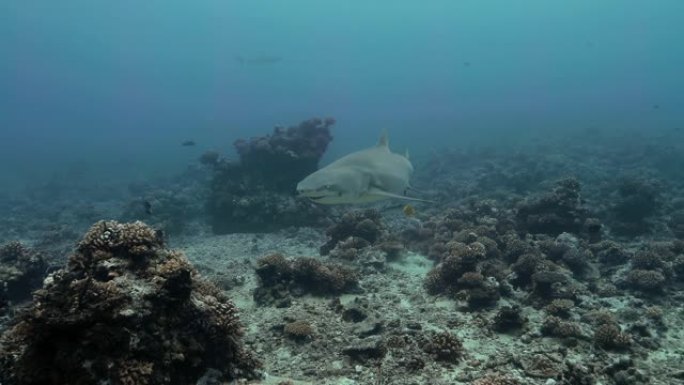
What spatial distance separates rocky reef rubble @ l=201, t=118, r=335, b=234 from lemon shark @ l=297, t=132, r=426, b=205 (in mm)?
6816

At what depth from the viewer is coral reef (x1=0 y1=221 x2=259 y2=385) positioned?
4234 millimetres

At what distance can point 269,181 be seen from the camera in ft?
65.2

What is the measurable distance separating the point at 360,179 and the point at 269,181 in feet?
33.9

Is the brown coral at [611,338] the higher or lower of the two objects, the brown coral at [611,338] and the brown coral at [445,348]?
the higher

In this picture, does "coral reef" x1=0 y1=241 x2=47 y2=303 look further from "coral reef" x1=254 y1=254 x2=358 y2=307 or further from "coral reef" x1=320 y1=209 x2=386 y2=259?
"coral reef" x1=320 y1=209 x2=386 y2=259

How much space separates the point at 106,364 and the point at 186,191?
25.8 m

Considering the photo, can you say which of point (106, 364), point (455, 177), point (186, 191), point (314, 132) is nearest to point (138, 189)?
point (186, 191)

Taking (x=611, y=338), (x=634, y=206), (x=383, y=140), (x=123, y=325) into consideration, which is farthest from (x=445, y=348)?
(x=634, y=206)

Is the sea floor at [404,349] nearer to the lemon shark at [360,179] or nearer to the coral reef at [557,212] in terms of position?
the lemon shark at [360,179]

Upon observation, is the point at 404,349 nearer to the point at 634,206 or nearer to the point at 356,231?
the point at 356,231

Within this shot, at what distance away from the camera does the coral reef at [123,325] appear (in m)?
4.23

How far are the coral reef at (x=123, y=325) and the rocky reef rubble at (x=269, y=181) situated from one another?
12.1m

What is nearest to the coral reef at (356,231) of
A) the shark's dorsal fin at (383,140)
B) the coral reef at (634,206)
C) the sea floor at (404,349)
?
the sea floor at (404,349)

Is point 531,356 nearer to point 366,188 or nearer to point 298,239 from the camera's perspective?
point 366,188
